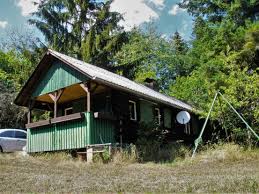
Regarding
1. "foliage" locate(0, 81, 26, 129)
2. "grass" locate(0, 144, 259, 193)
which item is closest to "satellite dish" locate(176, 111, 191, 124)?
"grass" locate(0, 144, 259, 193)

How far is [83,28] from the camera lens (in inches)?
1410

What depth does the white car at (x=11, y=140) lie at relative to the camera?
23.2 m

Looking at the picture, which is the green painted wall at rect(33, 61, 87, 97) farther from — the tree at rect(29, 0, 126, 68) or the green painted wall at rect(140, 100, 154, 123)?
the tree at rect(29, 0, 126, 68)

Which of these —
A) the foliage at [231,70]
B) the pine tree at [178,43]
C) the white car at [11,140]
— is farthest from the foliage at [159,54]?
the white car at [11,140]

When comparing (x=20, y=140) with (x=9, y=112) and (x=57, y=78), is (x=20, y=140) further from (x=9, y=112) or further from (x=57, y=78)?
(x=9, y=112)

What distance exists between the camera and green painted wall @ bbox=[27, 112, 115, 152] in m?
18.5

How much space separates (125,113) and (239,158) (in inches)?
259

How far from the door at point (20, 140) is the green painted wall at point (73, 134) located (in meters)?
2.88

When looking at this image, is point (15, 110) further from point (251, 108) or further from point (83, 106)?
point (251, 108)

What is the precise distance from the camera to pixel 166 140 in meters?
23.9

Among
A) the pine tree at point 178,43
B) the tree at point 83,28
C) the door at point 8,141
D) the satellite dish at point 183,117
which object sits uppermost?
the pine tree at point 178,43

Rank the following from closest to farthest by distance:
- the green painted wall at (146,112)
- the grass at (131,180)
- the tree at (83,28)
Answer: the grass at (131,180)
the green painted wall at (146,112)
the tree at (83,28)

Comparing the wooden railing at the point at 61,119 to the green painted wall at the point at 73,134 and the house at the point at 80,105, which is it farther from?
the green painted wall at the point at 73,134

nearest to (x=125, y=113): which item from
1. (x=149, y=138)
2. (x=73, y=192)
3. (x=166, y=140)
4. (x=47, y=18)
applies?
(x=149, y=138)
